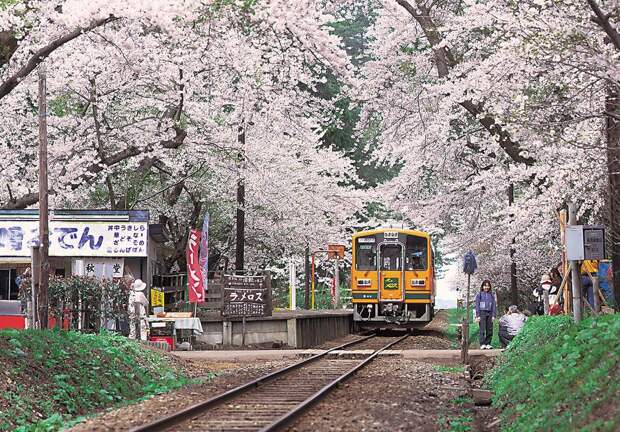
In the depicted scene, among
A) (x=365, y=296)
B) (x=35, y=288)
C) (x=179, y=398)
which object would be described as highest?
(x=35, y=288)

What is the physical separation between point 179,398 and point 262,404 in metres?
1.17

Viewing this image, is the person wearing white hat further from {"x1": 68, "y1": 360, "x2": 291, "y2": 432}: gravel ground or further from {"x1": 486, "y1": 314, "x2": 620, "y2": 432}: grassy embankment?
{"x1": 486, "y1": 314, "x2": 620, "y2": 432}: grassy embankment

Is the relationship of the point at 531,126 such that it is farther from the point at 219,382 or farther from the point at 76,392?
the point at 76,392

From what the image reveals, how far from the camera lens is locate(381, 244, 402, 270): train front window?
26.3 metres

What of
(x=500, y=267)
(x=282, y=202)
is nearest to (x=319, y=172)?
(x=282, y=202)

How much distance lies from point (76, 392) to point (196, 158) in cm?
1464

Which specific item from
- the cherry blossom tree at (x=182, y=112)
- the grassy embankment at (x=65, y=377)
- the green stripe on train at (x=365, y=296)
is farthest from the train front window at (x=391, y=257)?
the grassy embankment at (x=65, y=377)

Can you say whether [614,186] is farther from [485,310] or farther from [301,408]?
[485,310]

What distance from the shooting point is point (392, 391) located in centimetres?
1127

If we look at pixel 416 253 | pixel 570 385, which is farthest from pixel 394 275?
pixel 570 385

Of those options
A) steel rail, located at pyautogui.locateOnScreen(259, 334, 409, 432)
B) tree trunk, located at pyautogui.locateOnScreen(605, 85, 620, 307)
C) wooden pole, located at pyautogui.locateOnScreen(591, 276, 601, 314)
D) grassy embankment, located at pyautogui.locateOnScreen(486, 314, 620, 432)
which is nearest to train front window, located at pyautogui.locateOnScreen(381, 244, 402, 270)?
wooden pole, located at pyautogui.locateOnScreen(591, 276, 601, 314)

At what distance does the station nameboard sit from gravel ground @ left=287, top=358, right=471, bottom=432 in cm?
788

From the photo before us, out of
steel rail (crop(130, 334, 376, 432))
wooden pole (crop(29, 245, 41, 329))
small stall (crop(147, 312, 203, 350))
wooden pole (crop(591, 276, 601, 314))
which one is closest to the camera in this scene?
steel rail (crop(130, 334, 376, 432))

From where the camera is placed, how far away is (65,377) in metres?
11.3
